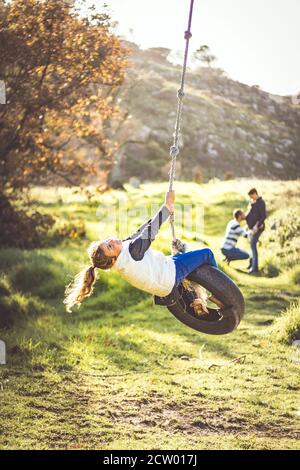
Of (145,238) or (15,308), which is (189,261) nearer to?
(145,238)

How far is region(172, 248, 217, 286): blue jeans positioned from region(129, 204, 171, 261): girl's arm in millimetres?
339

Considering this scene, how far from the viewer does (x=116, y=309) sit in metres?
10.8

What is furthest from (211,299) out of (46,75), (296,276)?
(46,75)

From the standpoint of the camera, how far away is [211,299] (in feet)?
19.3

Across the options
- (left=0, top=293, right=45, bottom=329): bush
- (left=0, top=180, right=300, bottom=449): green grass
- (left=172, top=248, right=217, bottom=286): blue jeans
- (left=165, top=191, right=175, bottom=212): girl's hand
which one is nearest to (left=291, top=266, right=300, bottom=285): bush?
(left=0, top=180, right=300, bottom=449): green grass

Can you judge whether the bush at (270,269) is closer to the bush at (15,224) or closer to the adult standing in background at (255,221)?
the adult standing in background at (255,221)

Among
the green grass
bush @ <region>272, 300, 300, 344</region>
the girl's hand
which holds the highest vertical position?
the girl's hand

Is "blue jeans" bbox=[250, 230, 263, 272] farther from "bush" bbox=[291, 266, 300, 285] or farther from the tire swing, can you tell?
the tire swing

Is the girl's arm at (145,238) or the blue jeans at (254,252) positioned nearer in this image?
the girl's arm at (145,238)

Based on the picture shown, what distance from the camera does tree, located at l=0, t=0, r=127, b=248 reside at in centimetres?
1075

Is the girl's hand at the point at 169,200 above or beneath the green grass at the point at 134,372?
above

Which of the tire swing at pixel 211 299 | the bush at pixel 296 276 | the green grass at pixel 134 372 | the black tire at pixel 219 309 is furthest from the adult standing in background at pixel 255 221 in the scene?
the black tire at pixel 219 309

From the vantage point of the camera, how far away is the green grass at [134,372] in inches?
227
